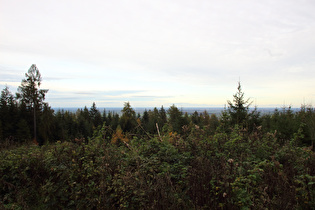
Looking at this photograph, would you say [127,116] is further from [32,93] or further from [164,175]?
[164,175]

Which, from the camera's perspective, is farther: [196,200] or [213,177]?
[213,177]

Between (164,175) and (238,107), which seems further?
(238,107)

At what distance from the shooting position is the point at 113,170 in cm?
392

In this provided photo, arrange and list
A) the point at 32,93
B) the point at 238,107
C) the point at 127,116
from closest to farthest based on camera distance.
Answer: the point at 238,107, the point at 32,93, the point at 127,116

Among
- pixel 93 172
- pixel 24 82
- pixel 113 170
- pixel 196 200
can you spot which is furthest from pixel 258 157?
pixel 24 82

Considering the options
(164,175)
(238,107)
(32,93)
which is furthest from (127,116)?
(164,175)

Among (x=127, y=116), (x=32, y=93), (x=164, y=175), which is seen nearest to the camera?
(x=164, y=175)

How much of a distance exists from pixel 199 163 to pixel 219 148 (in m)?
1.33

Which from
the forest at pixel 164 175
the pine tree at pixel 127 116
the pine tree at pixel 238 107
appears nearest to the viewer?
the forest at pixel 164 175

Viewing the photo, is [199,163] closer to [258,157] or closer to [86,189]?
[258,157]

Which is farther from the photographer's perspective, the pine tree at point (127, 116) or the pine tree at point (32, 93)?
the pine tree at point (127, 116)

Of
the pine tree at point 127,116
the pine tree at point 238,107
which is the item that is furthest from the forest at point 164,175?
the pine tree at point 127,116

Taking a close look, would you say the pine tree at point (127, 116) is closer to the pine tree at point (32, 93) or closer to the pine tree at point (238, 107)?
the pine tree at point (32, 93)

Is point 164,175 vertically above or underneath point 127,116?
above
